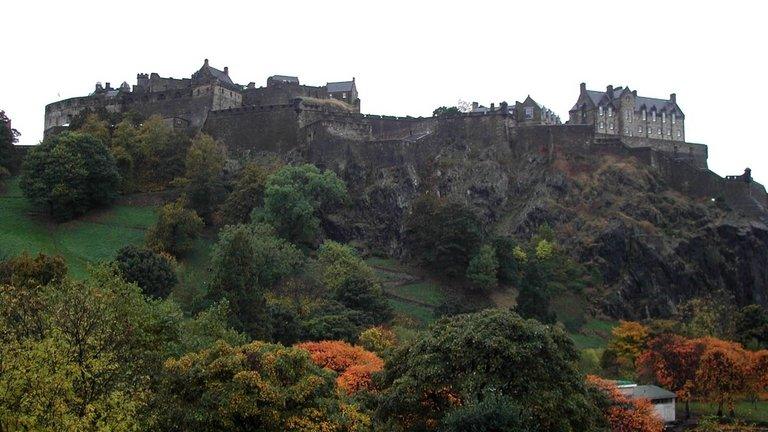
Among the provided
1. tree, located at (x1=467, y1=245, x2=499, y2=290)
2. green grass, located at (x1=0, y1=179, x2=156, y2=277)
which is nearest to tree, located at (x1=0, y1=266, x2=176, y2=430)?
green grass, located at (x1=0, y1=179, x2=156, y2=277)

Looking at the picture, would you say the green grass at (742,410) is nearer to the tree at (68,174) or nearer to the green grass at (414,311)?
the green grass at (414,311)

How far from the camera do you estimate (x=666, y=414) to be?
5388 cm

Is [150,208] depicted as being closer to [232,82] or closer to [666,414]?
[232,82]

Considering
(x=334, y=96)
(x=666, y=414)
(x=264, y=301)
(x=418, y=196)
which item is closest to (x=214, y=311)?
(x=264, y=301)

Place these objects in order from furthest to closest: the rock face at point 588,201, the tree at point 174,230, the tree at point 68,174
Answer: the rock face at point 588,201
the tree at point 68,174
the tree at point 174,230

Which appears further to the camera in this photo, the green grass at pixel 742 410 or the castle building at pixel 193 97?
the castle building at pixel 193 97

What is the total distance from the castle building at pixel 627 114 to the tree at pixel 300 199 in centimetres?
3211

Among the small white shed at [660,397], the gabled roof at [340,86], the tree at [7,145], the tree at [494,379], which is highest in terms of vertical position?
the gabled roof at [340,86]

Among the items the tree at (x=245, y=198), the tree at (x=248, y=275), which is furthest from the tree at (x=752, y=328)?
the tree at (x=245, y=198)

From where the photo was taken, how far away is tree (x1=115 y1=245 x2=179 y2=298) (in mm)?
58344

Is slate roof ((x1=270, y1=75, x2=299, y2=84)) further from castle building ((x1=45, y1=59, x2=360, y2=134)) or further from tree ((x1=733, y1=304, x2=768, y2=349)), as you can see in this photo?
tree ((x1=733, y1=304, x2=768, y2=349))

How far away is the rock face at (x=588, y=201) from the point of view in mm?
77375

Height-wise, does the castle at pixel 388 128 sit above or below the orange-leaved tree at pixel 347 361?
above

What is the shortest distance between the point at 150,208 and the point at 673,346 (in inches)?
1829
